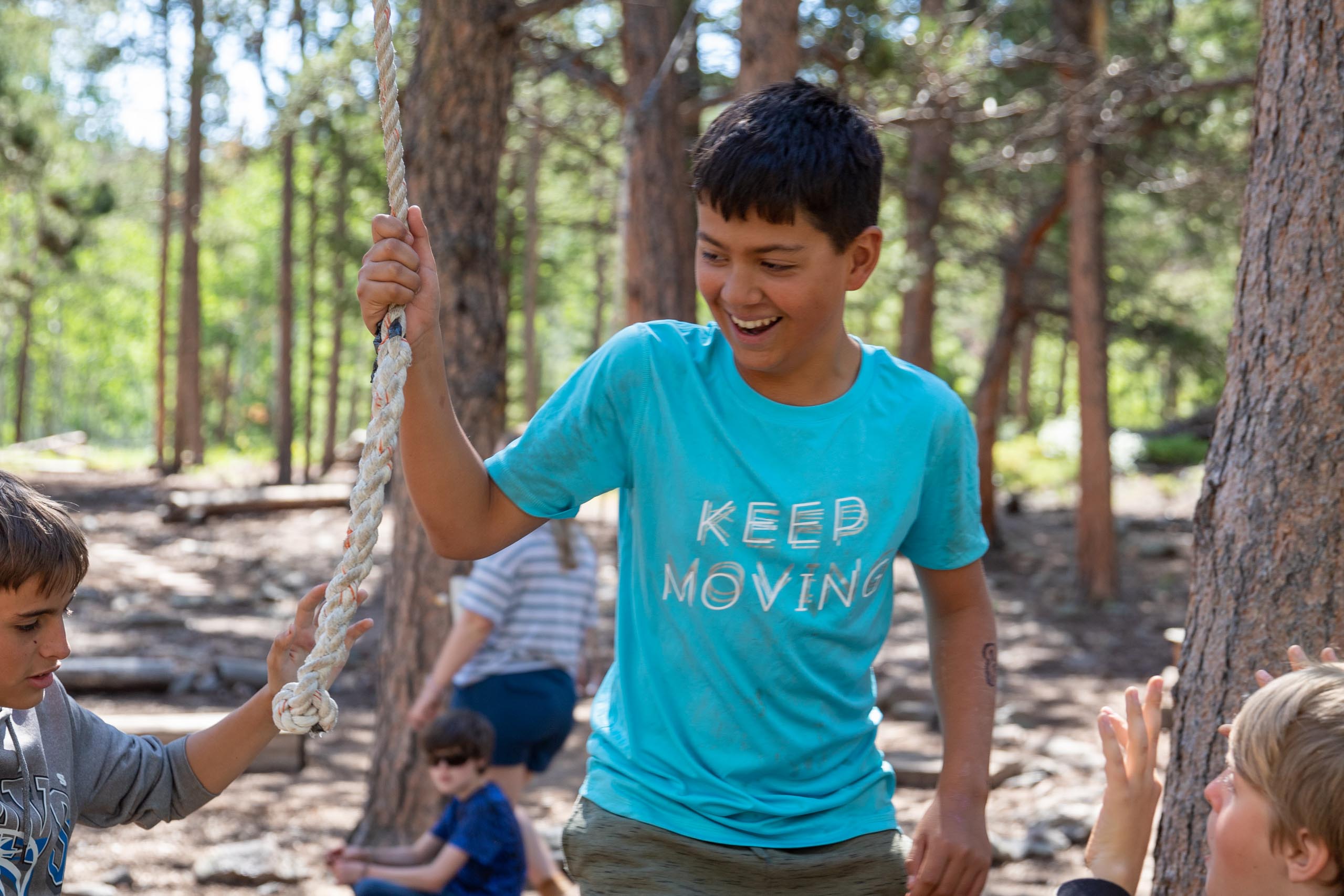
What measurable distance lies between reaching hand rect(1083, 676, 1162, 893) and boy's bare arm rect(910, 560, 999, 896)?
181mm

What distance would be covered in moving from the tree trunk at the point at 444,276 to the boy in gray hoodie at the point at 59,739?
3.22 meters

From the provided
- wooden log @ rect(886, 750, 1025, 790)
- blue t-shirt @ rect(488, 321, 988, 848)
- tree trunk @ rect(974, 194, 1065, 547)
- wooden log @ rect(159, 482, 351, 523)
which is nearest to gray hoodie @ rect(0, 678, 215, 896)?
blue t-shirt @ rect(488, 321, 988, 848)

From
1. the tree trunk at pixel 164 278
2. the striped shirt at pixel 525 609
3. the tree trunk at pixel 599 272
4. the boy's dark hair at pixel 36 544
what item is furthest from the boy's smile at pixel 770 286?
the tree trunk at pixel 164 278

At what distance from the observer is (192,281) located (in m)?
21.8

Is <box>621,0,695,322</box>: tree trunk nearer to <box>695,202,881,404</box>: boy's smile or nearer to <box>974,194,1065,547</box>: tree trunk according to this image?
<box>974,194,1065,547</box>: tree trunk

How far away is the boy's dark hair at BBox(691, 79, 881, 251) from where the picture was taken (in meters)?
1.94

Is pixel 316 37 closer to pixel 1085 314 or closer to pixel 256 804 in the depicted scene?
pixel 1085 314

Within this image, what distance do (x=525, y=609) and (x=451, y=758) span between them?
2.09 feet

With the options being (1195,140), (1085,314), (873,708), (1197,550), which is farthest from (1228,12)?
(873,708)

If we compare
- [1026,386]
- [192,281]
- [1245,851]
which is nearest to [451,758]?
[1245,851]

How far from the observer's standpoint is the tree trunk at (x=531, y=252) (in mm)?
15062

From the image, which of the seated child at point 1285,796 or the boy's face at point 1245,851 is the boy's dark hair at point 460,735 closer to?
the seated child at point 1285,796

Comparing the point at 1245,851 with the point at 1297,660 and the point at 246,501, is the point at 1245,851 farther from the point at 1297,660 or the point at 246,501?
the point at 246,501

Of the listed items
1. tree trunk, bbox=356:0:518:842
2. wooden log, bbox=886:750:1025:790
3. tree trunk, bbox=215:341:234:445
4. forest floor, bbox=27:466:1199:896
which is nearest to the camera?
tree trunk, bbox=356:0:518:842
